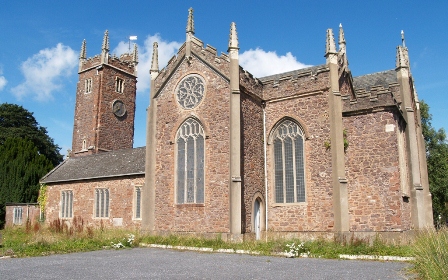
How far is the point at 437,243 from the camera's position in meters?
9.04

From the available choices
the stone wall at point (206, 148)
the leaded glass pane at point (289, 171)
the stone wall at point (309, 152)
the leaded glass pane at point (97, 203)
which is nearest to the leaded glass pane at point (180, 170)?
the stone wall at point (206, 148)

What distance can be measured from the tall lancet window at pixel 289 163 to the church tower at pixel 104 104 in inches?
983

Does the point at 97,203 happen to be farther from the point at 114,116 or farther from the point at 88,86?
the point at 88,86

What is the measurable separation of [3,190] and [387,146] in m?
33.9

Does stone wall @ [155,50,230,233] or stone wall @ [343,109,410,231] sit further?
stone wall @ [155,50,230,233]

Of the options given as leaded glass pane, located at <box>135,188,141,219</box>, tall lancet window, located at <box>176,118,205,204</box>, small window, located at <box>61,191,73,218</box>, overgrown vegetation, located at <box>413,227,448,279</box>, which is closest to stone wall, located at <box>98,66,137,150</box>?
small window, located at <box>61,191,73,218</box>

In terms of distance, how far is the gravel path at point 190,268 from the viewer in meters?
10.3

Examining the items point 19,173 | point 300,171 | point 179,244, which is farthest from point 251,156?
point 19,173

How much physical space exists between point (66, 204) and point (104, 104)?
594 inches

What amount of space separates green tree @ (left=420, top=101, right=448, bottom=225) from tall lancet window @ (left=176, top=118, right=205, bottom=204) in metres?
21.9

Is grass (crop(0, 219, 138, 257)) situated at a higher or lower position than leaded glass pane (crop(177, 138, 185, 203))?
lower

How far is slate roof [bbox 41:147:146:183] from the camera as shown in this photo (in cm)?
2642

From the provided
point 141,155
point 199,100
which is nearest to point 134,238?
point 199,100

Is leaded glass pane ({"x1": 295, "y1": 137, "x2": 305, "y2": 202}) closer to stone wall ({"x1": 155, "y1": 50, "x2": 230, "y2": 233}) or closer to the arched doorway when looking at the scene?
the arched doorway
